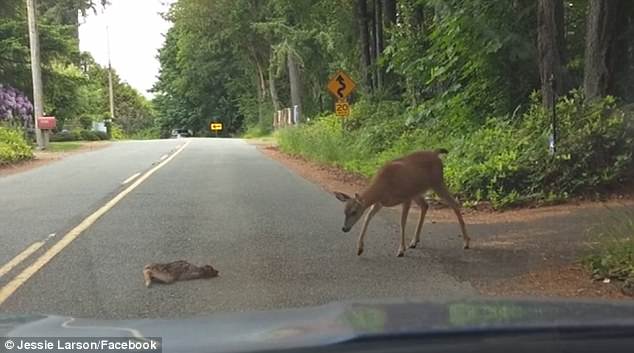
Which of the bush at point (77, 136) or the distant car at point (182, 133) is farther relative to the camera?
the distant car at point (182, 133)

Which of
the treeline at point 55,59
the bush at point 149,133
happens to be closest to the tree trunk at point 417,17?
the treeline at point 55,59

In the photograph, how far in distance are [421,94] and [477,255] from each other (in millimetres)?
16128

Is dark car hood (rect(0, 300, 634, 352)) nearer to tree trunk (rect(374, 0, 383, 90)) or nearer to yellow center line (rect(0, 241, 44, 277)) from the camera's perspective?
yellow center line (rect(0, 241, 44, 277))

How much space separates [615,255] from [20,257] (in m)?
6.08

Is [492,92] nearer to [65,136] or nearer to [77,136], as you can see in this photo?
[65,136]

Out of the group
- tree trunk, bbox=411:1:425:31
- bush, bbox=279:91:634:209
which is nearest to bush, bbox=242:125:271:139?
tree trunk, bbox=411:1:425:31

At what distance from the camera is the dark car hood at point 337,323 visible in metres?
2.64

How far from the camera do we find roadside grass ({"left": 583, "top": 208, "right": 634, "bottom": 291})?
696cm

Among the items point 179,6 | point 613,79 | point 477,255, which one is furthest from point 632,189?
point 179,6

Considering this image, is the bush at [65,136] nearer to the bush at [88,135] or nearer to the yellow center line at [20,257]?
the bush at [88,135]

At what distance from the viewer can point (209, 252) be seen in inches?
353

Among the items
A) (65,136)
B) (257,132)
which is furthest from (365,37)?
(257,132)

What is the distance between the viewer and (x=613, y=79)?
1390cm

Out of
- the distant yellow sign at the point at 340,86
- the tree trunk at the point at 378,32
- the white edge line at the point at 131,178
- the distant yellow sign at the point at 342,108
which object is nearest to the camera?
the white edge line at the point at 131,178
